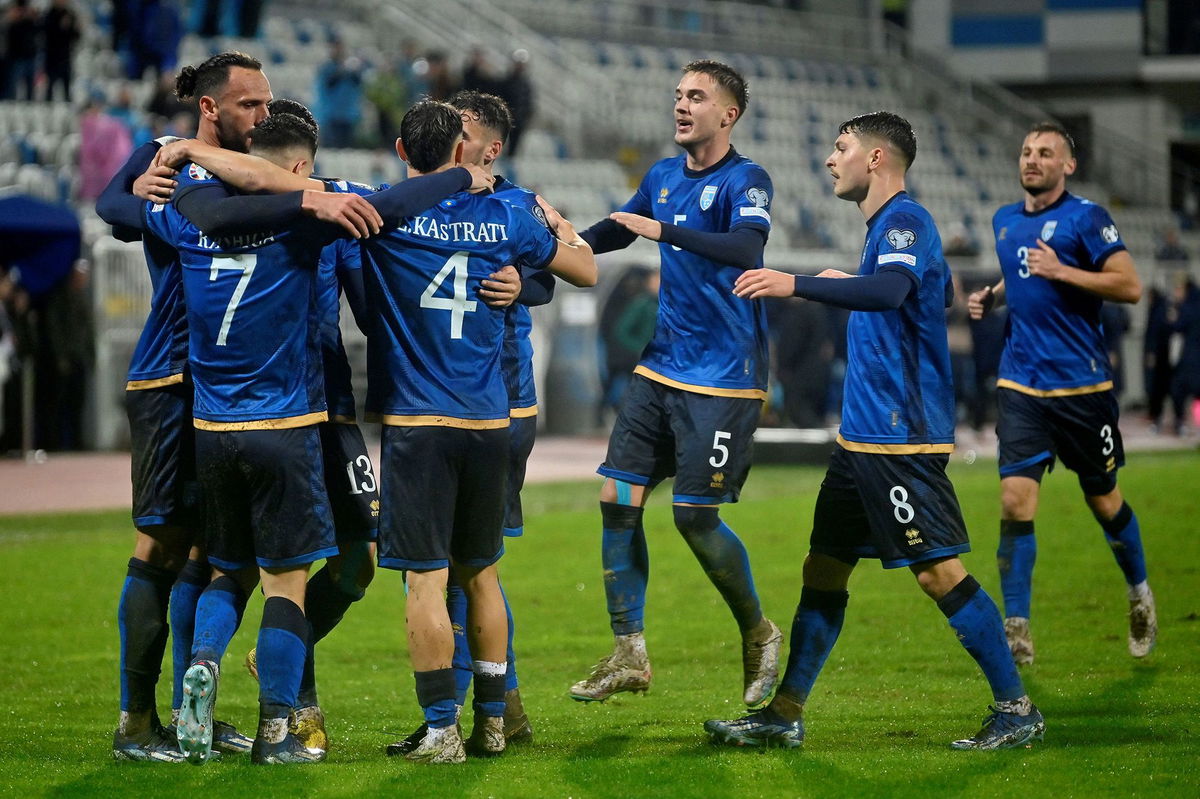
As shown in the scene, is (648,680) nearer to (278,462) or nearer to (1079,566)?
(278,462)

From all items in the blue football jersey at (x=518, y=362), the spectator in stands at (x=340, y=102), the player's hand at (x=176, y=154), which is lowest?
the blue football jersey at (x=518, y=362)

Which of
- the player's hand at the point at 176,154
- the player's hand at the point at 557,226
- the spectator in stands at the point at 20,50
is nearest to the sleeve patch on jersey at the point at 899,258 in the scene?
the player's hand at the point at 557,226

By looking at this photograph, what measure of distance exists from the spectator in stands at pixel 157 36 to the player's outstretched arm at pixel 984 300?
1488cm

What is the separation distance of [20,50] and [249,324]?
16261mm

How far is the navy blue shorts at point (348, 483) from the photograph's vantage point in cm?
Result: 573

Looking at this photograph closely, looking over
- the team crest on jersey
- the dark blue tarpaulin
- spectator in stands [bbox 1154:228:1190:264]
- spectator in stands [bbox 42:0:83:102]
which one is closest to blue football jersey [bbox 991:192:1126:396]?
the team crest on jersey

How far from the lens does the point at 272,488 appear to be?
17.4 feet

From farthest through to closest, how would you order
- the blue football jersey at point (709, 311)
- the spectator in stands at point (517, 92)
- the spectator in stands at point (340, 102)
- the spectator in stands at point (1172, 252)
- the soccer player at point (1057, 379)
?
the spectator in stands at point (1172, 252)
the spectator in stands at point (517, 92)
the spectator in stands at point (340, 102)
the soccer player at point (1057, 379)
the blue football jersey at point (709, 311)

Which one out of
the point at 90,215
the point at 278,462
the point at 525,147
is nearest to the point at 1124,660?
the point at 278,462

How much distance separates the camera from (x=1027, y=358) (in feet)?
25.8

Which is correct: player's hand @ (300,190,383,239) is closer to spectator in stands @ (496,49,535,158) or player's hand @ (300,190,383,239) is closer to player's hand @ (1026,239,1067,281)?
player's hand @ (1026,239,1067,281)

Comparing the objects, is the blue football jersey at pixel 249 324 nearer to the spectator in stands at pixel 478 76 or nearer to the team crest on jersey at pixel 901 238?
the team crest on jersey at pixel 901 238

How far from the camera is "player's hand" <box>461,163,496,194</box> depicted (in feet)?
18.2

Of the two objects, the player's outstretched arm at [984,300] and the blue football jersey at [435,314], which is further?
Answer: the player's outstretched arm at [984,300]
